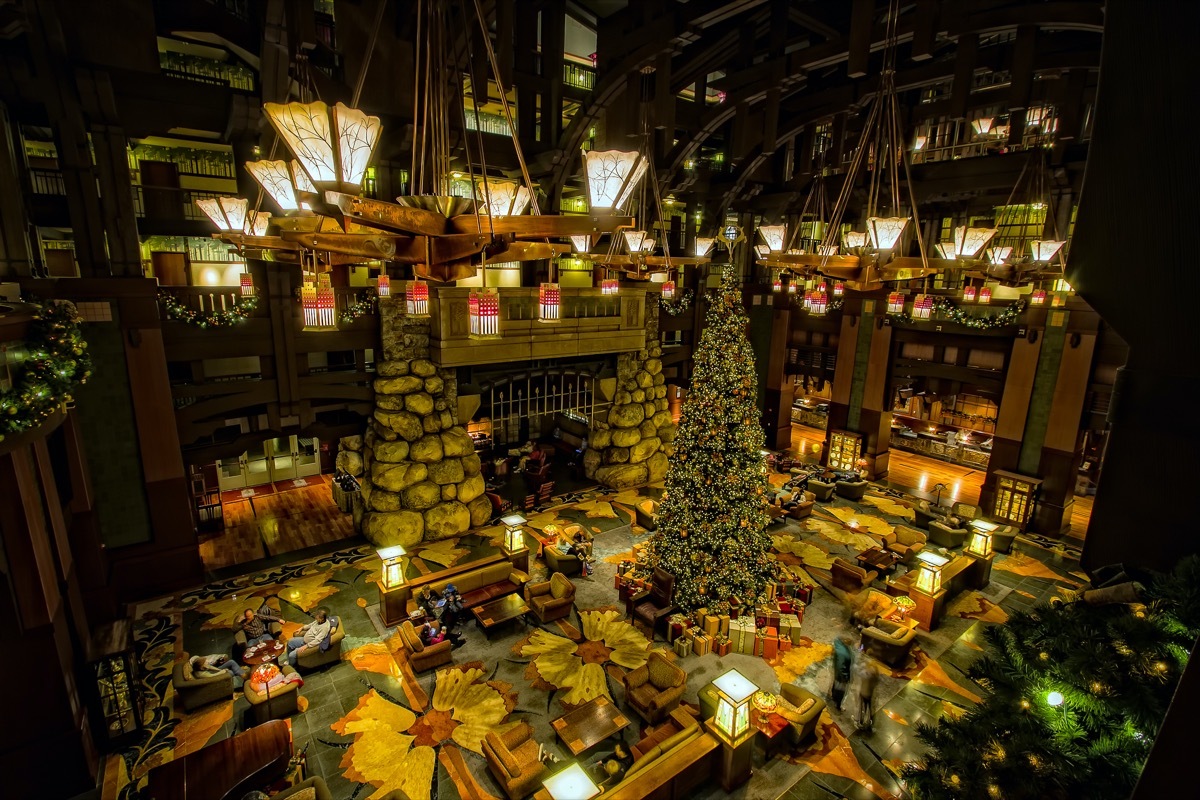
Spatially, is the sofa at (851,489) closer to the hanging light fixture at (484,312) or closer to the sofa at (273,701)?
the hanging light fixture at (484,312)

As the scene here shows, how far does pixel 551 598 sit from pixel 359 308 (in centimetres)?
684

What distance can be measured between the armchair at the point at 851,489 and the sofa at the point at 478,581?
8988mm

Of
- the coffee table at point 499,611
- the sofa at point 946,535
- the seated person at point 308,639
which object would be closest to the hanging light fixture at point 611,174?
the coffee table at point 499,611

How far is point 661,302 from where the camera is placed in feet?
50.6

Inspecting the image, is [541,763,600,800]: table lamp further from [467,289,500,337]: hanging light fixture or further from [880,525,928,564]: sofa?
[880,525,928,564]: sofa

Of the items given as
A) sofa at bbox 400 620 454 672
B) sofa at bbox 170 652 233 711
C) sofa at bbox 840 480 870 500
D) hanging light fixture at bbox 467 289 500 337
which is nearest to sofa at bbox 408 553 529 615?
sofa at bbox 400 620 454 672

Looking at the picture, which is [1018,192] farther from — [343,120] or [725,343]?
[343,120]

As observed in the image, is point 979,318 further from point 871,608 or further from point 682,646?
point 682,646

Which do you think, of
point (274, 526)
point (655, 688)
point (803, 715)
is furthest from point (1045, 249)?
point (274, 526)

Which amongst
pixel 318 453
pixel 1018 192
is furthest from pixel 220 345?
pixel 1018 192

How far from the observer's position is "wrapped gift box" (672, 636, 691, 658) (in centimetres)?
787

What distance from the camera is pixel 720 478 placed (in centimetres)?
796

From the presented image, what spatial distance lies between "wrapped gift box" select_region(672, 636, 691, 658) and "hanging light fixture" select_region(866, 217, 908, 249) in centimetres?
602

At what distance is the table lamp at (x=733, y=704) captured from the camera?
5.58m
